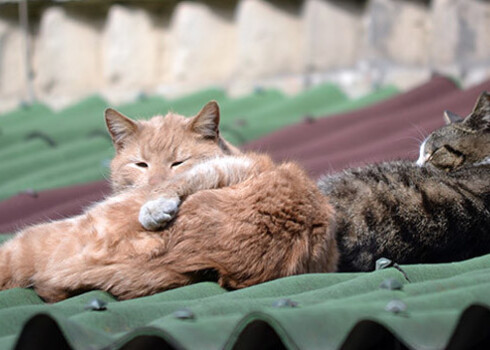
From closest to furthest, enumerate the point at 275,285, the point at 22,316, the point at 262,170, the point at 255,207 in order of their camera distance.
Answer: the point at 22,316, the point at 275,285, the point at 255,207, the point at 262,170

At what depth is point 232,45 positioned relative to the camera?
22.0ft

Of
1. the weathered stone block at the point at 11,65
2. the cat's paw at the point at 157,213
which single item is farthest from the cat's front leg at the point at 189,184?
the weathered stone block at the point at 11,65

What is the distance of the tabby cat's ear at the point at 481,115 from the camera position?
133 inches

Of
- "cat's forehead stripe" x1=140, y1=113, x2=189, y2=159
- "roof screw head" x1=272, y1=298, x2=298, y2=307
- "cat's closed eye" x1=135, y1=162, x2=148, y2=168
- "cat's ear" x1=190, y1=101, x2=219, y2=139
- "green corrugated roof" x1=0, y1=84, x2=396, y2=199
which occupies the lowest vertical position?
"green corrugated roof" x1=0, y1=84, x2=396, y2=199

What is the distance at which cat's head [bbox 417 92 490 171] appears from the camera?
11.2 ft

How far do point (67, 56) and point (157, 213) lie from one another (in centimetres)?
494

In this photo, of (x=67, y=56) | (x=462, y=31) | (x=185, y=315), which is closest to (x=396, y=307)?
(x=185, y=315)

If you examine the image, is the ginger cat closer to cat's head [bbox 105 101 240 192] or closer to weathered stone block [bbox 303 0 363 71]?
cat's head [bbox 105 101 240 192]

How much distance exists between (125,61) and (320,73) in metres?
1.80

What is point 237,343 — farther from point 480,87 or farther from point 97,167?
point 480,87

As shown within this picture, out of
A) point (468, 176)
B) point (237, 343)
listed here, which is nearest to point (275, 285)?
point (237, 343)

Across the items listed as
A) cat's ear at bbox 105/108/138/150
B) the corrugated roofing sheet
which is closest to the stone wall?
cat's ear at bbox 105/108/138/150

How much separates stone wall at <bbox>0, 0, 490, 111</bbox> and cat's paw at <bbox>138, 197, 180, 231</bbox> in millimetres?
3394

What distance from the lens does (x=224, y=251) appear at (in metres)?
2.42
